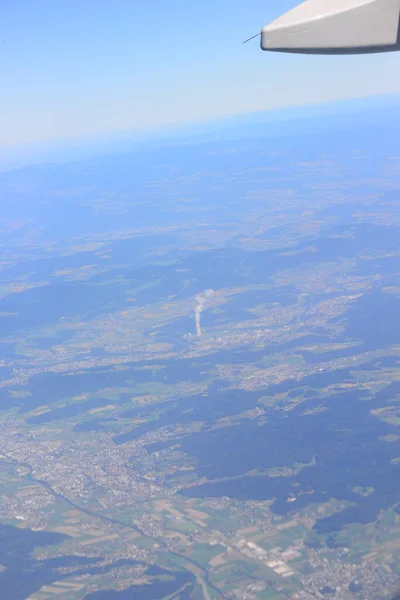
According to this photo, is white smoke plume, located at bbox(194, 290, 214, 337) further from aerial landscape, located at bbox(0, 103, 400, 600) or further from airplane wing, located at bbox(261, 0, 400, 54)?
airplane wing, located at bbox(261, 0, 400, 54)

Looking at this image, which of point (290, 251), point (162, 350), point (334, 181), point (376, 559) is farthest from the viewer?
point (334, 181)

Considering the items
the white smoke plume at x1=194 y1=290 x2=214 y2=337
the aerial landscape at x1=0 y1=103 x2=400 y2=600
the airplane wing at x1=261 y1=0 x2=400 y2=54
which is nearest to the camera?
the airplane wing at x1=261 y1=0 x2=400 y2=54

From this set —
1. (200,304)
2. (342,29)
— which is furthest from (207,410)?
(342,29)

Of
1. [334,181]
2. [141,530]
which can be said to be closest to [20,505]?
[141,530]

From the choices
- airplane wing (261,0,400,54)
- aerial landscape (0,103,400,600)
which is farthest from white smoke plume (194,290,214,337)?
airplane wing (261,0,400,54)

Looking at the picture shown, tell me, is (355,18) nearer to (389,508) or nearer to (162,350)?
(389,508)

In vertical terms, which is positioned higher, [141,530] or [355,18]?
[355,18]
